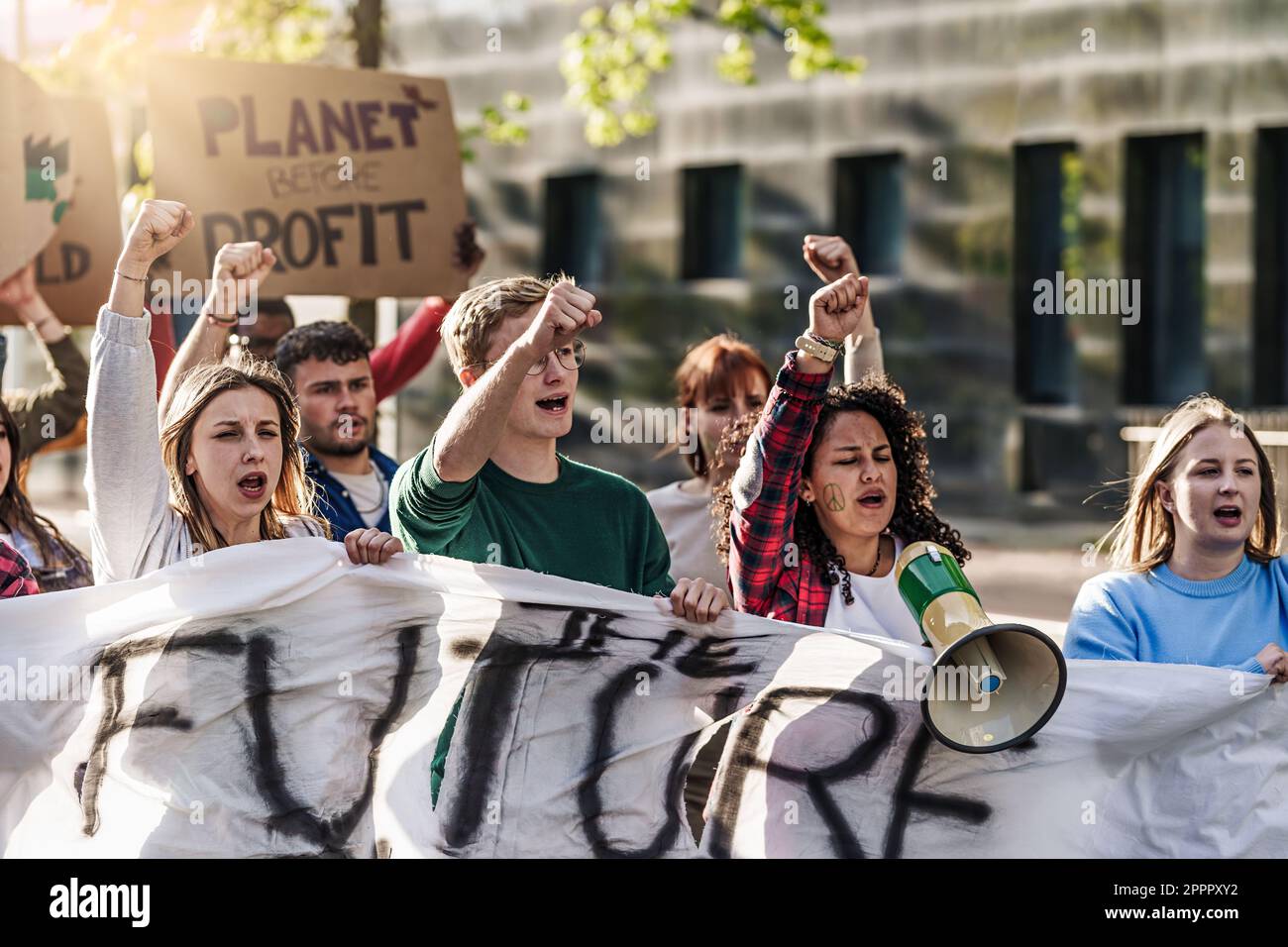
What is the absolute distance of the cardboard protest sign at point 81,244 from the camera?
19.6 feet

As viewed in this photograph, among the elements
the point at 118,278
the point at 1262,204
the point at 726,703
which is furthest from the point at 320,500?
the point at 1262,204

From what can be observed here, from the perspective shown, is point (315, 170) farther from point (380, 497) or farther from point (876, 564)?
point (876, 564)

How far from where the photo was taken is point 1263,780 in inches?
136

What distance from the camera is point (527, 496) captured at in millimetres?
3473

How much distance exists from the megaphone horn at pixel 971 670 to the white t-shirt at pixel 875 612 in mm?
280

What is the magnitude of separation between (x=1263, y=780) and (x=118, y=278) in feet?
8.17

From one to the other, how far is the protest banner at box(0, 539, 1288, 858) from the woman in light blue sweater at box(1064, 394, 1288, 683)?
22 cm

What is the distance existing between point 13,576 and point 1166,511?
98.6 inches

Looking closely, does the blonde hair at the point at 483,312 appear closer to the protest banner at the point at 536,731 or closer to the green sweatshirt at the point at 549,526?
the green sweatshirt at the point at 549,526

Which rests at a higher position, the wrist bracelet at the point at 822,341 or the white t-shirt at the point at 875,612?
the wrist bracelet at the point at 822,341

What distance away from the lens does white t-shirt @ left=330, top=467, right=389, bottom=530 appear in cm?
462

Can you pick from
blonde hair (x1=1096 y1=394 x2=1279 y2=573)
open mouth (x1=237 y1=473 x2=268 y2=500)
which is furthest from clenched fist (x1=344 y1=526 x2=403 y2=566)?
blonde hair (x1=1096 y1=394 x2=1279 y2=573)

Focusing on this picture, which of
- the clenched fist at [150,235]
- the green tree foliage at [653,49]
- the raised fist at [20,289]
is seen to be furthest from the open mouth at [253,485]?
the green tree foliage at [653,49]
